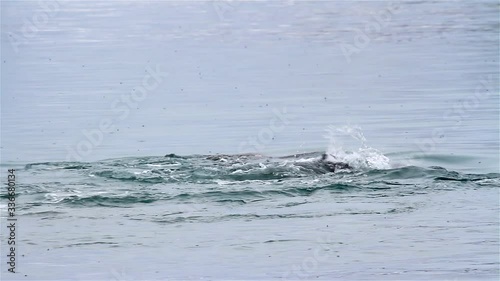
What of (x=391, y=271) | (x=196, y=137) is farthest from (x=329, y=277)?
(x=196, y=137)

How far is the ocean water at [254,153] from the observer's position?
13.5 meters

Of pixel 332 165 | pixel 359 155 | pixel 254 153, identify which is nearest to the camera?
pixel 332 165

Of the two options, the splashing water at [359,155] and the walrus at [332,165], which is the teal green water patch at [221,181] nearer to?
the walrus at [332,165]

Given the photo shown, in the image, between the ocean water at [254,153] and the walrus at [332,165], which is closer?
the ocean water at [254,153]

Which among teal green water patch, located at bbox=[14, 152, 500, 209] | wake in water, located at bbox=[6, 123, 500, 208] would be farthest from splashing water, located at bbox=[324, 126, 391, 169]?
teal green water patch, located at bbox=[14, 152, 500, 209]

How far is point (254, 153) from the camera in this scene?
753 inches

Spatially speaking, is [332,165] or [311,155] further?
[311,155]

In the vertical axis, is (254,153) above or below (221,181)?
above

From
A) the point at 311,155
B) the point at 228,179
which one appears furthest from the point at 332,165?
the point at 228,179

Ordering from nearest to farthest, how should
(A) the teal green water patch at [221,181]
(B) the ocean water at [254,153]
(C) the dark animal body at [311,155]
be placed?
1. (B) the ocean water at [254,153]
2. (A) the teal green water patch at [221,181]
3. (C) the dark animal body at [311,155]

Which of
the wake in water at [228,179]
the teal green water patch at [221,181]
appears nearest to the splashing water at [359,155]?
the wake in water at [228,179]

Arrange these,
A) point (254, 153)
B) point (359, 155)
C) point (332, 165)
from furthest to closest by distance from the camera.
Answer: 1. point (254, 153)
2. point (359, 155)
3. point (332, 165)

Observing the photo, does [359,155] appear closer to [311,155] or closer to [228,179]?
[311,155]

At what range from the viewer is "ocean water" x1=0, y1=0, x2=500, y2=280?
1349 cm
